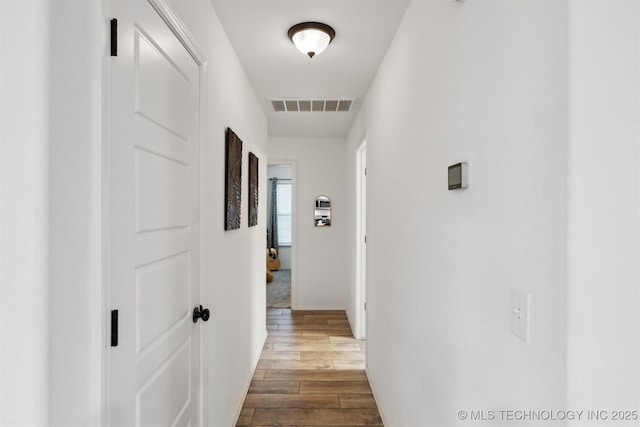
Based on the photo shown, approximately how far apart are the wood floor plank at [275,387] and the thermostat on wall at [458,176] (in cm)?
218

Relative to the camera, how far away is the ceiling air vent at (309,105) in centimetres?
330

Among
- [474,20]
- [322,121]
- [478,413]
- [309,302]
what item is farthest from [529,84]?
[309,302]

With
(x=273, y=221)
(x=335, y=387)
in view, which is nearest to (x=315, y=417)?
(x=335, y=387)

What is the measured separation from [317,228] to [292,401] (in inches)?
103

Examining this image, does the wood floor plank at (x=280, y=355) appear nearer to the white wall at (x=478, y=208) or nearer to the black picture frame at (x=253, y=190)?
the black picture frame at (x=253, y=190)

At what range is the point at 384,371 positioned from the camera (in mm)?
A: 2340

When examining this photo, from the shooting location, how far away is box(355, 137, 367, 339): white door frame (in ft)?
12.6

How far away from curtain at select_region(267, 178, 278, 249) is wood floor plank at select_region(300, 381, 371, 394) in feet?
17.2

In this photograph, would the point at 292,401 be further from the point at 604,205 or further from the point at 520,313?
the point at 604,205

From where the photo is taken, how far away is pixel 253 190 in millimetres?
2957

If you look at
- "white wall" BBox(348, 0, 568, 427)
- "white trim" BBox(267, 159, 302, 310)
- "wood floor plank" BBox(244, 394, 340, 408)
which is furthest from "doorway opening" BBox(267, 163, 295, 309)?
"white wall" BBox(348, 0, 568, 427)

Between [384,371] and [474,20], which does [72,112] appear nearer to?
[474,20]

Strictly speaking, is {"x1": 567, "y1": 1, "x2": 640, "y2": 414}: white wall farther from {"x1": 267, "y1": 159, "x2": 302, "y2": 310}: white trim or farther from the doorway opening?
the doorway opening

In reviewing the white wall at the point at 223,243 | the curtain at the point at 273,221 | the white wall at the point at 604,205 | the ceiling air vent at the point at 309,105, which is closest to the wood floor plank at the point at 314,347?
the white wall at the point at 223,243
